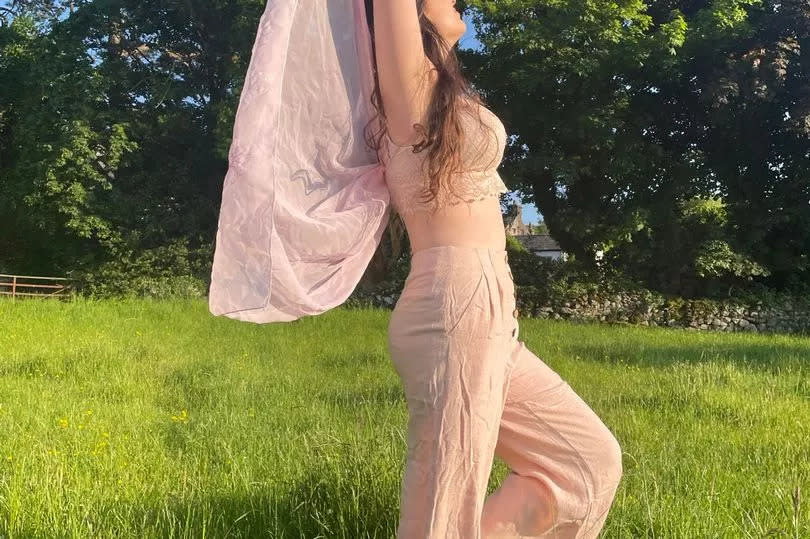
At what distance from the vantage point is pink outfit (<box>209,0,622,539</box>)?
1.49m

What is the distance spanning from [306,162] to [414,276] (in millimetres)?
380

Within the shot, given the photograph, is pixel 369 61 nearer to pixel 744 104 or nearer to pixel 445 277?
pixel 445 277

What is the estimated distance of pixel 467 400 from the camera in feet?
4.85

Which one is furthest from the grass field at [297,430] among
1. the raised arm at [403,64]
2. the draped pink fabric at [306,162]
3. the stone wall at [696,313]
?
the stone wall at [696,313]

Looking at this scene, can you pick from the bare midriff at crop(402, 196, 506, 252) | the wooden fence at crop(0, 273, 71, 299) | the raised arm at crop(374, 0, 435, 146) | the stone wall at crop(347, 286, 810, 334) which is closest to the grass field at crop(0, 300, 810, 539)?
the bare midriff at crop(402, 196, 506, 252)

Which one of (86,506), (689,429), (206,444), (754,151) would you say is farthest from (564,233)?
(86,506)

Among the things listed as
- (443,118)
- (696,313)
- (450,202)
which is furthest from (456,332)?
(696,313)

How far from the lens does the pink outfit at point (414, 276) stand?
1.49 metres

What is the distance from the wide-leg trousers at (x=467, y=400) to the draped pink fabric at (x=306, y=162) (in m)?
0.20

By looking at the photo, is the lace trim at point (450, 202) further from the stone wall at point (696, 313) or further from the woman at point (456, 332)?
the stone wall at point (696, 313)

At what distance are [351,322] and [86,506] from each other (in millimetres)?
8562

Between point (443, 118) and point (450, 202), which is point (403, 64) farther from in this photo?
point (450, 202)

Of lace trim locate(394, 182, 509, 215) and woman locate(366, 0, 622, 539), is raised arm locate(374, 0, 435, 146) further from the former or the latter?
lace trim locate(394, 182, 509, 215)

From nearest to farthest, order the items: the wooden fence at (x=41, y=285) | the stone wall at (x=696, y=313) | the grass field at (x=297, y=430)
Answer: the grass field at (x=297, y=430), the stone wall at (x=696, y=313), the wooden fence at (x=41, y=285)
